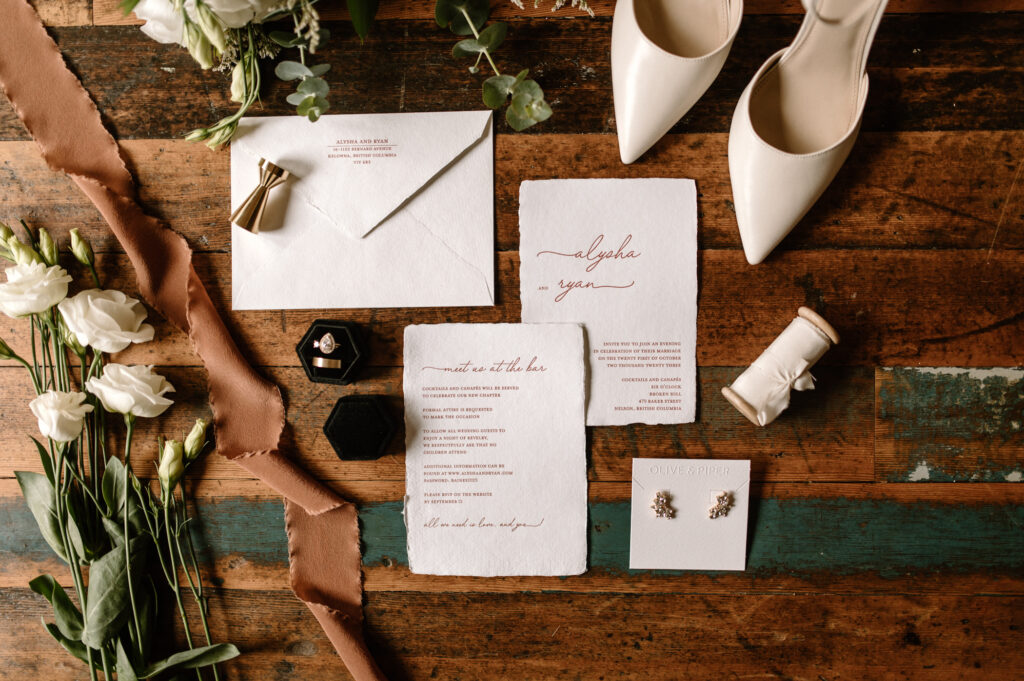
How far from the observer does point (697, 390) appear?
788mm

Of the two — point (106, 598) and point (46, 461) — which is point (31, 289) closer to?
point (46, 461)

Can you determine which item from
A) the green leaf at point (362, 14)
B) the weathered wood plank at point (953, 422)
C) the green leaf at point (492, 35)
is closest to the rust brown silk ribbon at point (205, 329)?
the green leaf at point (362, 14)

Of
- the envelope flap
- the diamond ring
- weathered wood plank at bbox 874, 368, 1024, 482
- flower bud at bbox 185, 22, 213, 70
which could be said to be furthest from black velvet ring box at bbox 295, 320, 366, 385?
weathered wood plank at bbox 874, 368, 1024, 482

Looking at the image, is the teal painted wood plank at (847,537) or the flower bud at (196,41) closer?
the flower bud at (196,41)

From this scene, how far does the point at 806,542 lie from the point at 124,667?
0.92 m

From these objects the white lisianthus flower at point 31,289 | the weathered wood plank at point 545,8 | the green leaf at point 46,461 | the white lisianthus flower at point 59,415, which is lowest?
the green leaf at point 46,461

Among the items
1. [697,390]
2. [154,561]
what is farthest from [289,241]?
[697,390]

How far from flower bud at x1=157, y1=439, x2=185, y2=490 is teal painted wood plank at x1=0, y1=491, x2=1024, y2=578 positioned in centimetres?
25

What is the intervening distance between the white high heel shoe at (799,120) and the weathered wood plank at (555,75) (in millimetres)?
41

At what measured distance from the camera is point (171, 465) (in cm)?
76

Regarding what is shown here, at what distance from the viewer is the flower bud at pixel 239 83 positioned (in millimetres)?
747

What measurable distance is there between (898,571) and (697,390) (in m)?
0.37

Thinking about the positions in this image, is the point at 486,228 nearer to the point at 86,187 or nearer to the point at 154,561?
the point at 86,187

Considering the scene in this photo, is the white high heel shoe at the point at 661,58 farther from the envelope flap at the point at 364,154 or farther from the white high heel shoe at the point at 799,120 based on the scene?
the envelope flap at the point at 364,154
